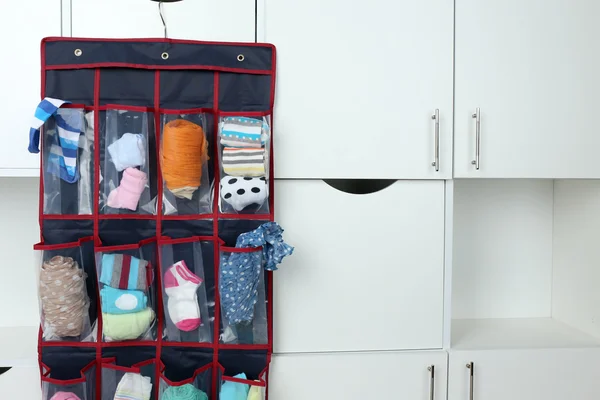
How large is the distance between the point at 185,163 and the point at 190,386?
2.12 feet

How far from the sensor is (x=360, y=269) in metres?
1.55

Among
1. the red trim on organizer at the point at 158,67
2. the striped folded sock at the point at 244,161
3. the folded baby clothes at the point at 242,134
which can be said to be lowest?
the striped folded sock at the point at 244,161

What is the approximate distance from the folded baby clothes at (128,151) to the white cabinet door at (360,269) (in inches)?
16.4

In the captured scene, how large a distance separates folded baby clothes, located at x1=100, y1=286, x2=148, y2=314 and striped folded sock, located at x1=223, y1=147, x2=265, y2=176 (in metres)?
0.46

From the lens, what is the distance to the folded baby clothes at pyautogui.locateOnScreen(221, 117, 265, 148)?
4.69 feet

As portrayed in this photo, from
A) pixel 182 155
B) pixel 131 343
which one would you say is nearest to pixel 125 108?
pixel 182 155

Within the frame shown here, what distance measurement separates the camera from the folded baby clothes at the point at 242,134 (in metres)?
1.43

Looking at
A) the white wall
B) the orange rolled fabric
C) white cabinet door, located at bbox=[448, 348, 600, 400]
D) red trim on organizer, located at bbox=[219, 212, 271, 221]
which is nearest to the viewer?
the orange rolled fabric

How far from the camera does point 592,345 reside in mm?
1650

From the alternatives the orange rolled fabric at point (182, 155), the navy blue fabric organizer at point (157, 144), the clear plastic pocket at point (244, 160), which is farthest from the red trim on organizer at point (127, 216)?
the clear plastic pocket at point (244, 160)

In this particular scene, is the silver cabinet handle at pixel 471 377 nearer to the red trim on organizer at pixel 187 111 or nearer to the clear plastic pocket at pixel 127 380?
the clear plastic pocket at pixel 127 380

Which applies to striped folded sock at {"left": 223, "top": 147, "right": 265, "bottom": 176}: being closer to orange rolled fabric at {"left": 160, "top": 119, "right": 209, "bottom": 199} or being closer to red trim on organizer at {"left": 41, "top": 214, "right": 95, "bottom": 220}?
orange rolled fabric at {"left": 160, "top": 119, "right": 209, "bottom": 199}

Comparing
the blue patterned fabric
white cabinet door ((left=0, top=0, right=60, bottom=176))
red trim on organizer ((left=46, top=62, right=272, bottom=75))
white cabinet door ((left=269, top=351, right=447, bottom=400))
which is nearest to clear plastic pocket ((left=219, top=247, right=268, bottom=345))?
the blue patterned fabric

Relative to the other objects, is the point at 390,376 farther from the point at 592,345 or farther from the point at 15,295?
the point at 15,295
